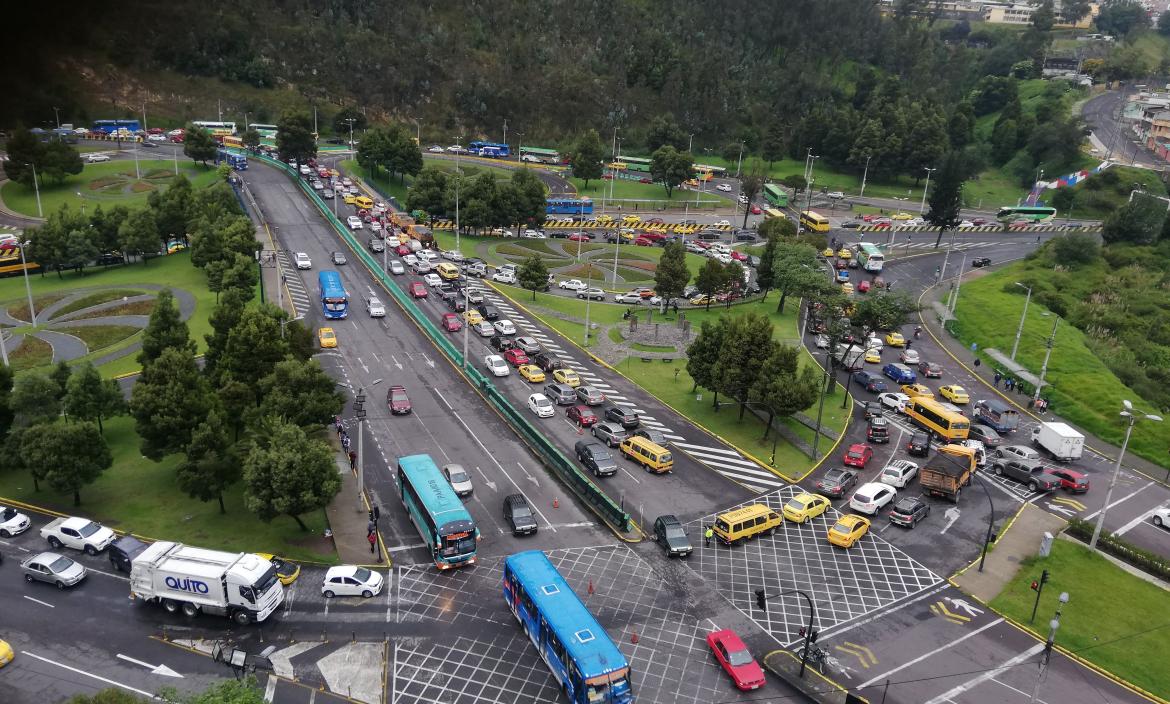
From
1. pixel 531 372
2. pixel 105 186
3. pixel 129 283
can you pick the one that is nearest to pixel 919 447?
pixel 531 372

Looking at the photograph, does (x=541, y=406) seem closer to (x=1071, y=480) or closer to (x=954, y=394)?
(x=954, y=394)

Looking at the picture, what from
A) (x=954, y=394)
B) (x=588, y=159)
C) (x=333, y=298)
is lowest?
(x=954, y=394)

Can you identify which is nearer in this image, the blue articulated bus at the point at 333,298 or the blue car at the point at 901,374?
the blue car at the point at 901,374

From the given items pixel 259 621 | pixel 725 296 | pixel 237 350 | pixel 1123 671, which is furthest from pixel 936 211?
pixel 259 621

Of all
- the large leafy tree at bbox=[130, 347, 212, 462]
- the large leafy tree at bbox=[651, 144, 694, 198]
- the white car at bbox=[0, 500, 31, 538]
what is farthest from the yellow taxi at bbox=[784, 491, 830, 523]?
the large leafy tree at bbox=[651, 144, 694, 198]

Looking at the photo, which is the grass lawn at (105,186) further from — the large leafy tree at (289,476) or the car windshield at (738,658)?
the car windshield at (738,658)

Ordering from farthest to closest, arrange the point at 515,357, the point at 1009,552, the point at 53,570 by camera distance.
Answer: the point at 515,357
the point at 1009,552
the point at 53,570

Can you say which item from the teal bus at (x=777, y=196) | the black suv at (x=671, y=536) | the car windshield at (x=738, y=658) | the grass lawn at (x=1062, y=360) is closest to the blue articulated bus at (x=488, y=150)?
the teal bus at (x=777, y=196)
